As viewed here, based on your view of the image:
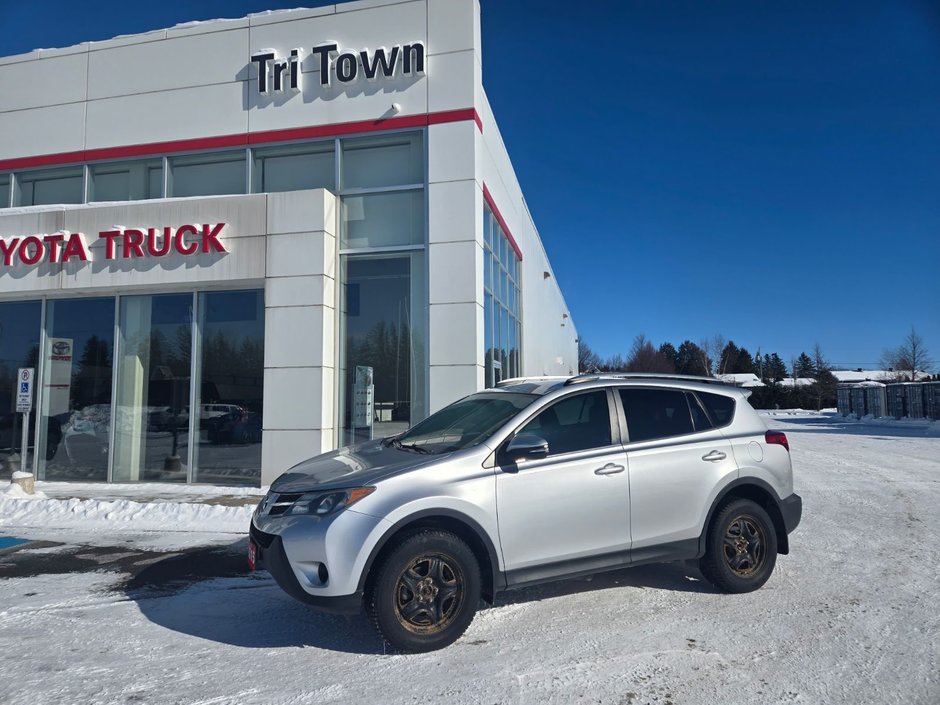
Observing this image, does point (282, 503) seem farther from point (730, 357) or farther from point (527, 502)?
point (730, 357)

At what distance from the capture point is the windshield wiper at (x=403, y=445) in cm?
446

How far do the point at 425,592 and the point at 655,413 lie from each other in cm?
227

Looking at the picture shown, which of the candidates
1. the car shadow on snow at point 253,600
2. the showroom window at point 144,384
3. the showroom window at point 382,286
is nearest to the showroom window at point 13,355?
the showroom window at point 144,384

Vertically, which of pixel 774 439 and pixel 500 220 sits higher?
pixel 500 220

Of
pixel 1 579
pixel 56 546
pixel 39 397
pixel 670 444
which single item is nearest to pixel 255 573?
pixel 1 579

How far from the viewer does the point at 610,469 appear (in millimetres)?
4480

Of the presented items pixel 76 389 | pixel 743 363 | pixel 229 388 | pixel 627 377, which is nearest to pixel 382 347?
pixel 229 388

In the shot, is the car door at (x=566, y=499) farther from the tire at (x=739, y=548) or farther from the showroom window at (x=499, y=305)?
the showroom window at (x=499, y=305)

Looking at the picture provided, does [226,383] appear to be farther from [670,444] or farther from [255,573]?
[670,444]

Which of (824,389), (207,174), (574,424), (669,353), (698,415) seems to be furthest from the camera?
(669,353)

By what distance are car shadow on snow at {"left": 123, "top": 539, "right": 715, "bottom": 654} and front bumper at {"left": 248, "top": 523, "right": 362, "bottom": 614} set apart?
397 millimetres

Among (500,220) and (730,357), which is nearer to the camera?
(500,220)

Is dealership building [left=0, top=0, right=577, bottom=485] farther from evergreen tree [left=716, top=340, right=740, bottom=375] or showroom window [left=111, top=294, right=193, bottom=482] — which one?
evergreen tree [left=716, top=340, right=740, bottom=375]

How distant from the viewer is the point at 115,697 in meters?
3.37
